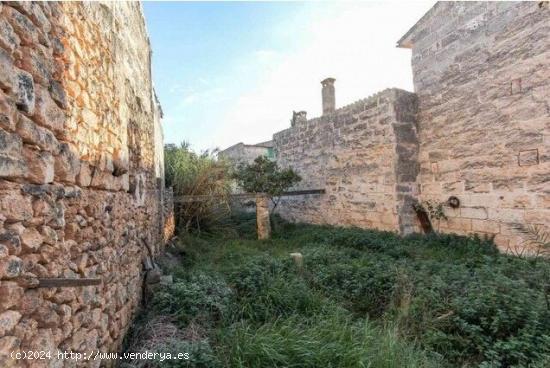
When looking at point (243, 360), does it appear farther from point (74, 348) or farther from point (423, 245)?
point (423, 245)

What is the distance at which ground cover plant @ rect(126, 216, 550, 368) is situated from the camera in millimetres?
2500

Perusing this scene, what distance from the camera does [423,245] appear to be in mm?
5801

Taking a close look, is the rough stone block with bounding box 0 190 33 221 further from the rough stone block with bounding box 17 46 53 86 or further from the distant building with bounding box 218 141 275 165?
the distant building with bounding box 218 141 275 165

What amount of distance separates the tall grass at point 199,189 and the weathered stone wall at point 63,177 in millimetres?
4838

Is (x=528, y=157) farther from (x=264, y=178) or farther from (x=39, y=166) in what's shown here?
(x=39, y=166)

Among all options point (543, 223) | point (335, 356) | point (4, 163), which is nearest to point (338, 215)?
point (543, 223)

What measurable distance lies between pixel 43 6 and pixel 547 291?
15.5 ft

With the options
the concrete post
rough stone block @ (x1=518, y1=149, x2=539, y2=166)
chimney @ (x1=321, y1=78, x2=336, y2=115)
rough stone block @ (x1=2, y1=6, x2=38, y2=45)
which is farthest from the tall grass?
rough stone block @ (x1=2, y1=6, x2=38, y2=45)

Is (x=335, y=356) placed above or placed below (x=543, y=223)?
below

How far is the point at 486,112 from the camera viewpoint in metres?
5.42

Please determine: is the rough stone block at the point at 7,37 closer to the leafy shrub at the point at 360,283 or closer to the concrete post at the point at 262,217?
the leafy shrub at the point at 360,283

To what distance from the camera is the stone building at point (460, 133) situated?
4.80 metres

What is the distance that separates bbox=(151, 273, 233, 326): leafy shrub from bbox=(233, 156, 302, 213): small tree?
5.01 meters

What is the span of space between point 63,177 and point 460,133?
6.12 metres
